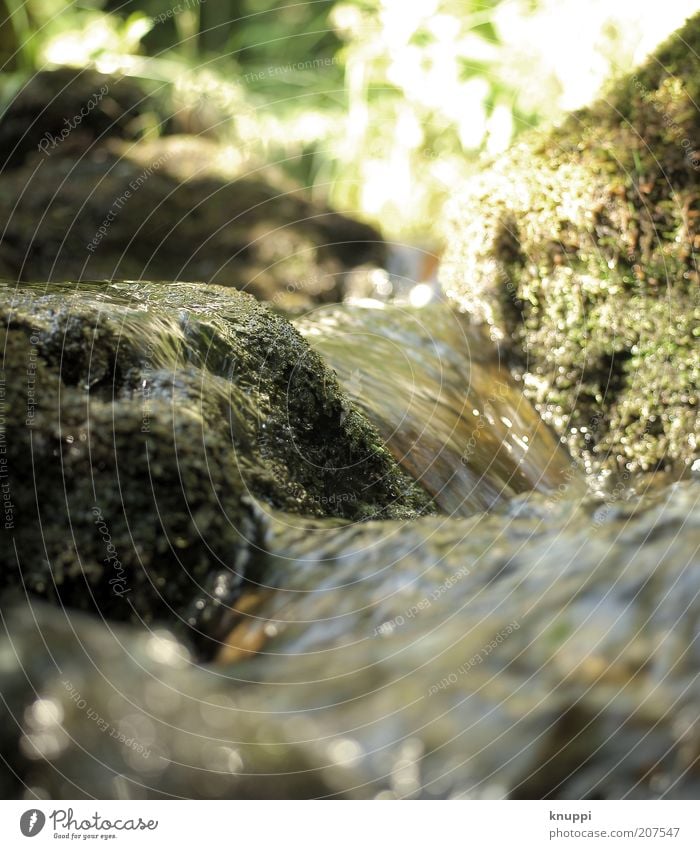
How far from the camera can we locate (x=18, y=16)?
8.95 metres

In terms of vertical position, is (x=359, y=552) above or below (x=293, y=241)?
below

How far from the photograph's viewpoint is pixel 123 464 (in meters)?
2.16

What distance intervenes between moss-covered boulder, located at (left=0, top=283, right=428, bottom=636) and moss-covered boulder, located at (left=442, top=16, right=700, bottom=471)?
2.26 metres

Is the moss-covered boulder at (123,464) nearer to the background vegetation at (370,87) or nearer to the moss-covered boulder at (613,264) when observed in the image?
the moss-covered boulder at (613,264)

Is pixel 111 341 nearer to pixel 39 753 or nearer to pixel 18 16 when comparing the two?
pixel 39 753

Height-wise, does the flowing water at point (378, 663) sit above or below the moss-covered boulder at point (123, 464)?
below

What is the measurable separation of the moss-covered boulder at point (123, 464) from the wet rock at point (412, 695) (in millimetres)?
196

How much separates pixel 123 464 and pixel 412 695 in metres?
0.98

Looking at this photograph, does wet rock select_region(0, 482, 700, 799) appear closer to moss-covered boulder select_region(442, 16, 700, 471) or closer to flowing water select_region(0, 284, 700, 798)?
flowing water select_region(0, 284, 700, 798)

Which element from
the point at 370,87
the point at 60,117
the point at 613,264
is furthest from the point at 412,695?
the point at 370,87

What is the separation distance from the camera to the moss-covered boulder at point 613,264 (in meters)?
4.06

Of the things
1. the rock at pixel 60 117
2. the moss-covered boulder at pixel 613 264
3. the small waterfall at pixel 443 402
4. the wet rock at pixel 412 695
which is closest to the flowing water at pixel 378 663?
the wet rock at pixel 412 695
